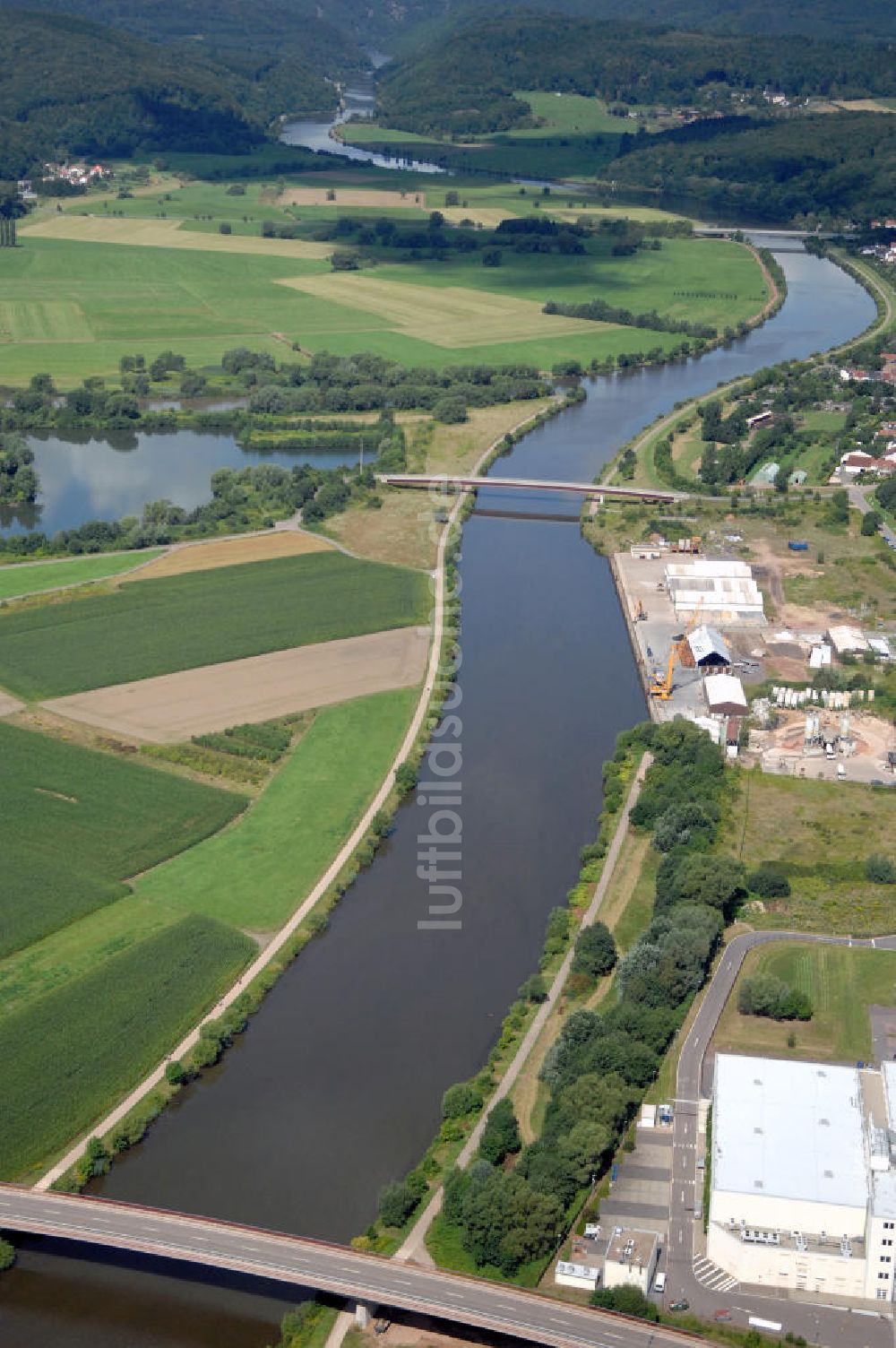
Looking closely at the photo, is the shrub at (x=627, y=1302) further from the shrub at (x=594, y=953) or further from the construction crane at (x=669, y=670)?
the construction crane at (x=669, y=670)

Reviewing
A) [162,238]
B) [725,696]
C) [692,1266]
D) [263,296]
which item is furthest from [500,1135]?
[162,238]

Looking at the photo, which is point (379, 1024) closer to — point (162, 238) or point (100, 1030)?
point (100, 1030)

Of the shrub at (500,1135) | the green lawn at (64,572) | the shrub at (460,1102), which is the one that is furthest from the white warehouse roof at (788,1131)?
the green lawn at (64,572)

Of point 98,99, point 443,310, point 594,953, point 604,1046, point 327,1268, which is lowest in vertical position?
point 327,1268

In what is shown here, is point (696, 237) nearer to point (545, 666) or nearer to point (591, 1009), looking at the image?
point (545, 666)

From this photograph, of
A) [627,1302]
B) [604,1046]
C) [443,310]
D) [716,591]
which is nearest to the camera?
[627,1302]
